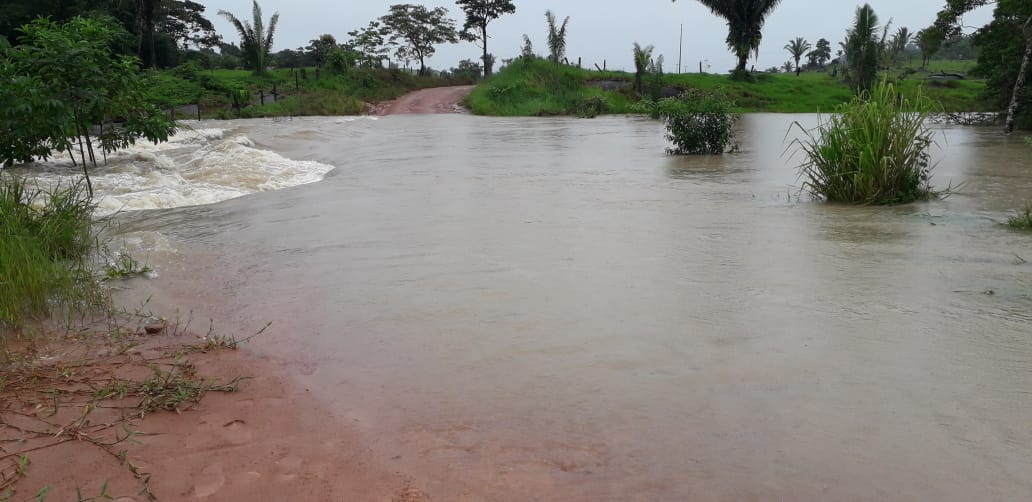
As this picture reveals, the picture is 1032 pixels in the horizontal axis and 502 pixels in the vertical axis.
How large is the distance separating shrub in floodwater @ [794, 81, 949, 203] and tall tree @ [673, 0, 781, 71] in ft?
129

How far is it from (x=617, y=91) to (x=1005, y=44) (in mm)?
19786

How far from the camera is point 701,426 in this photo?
2.92 metres

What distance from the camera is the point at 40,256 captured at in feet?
14.6

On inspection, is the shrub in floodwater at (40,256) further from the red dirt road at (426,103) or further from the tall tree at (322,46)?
the tall tree at (322,46)

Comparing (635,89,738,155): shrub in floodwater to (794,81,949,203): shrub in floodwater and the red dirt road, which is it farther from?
the red dirt road

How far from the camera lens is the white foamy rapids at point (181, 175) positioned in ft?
30.5

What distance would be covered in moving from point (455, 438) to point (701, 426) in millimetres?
1011

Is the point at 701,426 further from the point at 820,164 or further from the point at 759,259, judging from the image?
the point at 820,164

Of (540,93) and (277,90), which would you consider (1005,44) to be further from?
(277,90)

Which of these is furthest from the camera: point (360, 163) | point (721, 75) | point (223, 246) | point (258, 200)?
point (721, 75)

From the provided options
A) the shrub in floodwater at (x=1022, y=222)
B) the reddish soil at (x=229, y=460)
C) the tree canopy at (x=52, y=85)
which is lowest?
the reddish soil at (x=229, y=460)

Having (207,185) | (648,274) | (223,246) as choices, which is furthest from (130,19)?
(648,274)

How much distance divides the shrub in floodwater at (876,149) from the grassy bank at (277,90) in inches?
1025

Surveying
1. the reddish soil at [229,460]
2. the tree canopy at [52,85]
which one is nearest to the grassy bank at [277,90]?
the tree canopy at [52,85]
